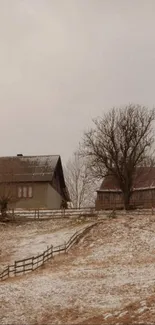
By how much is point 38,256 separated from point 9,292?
792 cm

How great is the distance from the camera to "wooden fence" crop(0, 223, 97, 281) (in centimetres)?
3205

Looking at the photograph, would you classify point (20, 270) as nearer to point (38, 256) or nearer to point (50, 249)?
point (38, 256)

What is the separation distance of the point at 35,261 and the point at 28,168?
1412 inches

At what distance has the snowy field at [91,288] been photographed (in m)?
22.0

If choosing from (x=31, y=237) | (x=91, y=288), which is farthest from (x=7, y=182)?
(x=91, y=288)

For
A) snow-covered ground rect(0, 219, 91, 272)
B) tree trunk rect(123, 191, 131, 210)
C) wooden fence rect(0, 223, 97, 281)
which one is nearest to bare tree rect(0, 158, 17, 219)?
snow-covered ground rect(0, 219, 91, 272)

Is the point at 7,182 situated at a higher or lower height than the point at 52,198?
higher

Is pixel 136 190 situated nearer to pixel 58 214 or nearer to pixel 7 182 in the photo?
pixel 7 182

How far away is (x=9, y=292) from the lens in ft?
86.9

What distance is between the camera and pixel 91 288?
26469 millimetres

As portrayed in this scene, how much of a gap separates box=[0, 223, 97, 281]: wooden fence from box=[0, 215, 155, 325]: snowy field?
1.99ft

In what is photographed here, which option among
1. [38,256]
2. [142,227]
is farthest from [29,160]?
[38,256]

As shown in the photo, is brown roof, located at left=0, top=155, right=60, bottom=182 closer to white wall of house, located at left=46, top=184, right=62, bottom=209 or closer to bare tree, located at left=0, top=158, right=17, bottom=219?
bare tree, located at left=0, top=158, right=17, bottom=219

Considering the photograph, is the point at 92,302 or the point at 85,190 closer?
the point at 92,302
